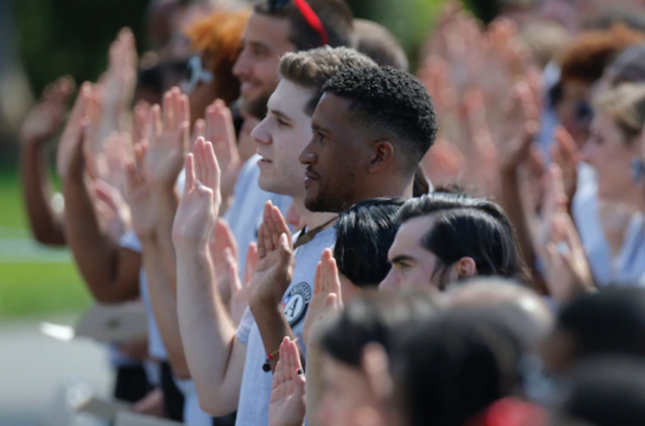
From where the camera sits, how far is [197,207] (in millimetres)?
4035

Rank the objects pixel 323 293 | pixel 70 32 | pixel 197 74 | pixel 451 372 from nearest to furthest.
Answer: pixel 451 372 < pixel 323 293 < pixel 197 74 < pixel 70 32

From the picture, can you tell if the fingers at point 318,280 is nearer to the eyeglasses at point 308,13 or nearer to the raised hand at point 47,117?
the eyeglasses at point 308,13

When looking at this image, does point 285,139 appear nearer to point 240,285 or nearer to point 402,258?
point 240,285

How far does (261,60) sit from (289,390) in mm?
1821

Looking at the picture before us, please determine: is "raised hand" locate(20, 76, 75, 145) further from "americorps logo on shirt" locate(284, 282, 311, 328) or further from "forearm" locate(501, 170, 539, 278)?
"americorps logo on shirt" locate(284, 282, 311, 328)

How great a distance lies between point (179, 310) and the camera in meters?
4.03

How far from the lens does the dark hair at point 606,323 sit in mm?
2068

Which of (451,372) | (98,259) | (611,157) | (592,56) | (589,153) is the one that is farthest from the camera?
(592,56)

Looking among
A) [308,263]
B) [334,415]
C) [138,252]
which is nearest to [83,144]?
[138,252]

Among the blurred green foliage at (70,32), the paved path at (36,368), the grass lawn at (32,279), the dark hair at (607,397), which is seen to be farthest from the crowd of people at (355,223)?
the blurred green foliage at (70,32)

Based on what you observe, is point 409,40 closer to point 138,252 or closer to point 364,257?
point 138,252

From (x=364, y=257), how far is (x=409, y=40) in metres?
14.8

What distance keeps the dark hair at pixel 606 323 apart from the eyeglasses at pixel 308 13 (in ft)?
9.73

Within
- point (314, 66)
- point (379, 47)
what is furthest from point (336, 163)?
point (379, 47)
